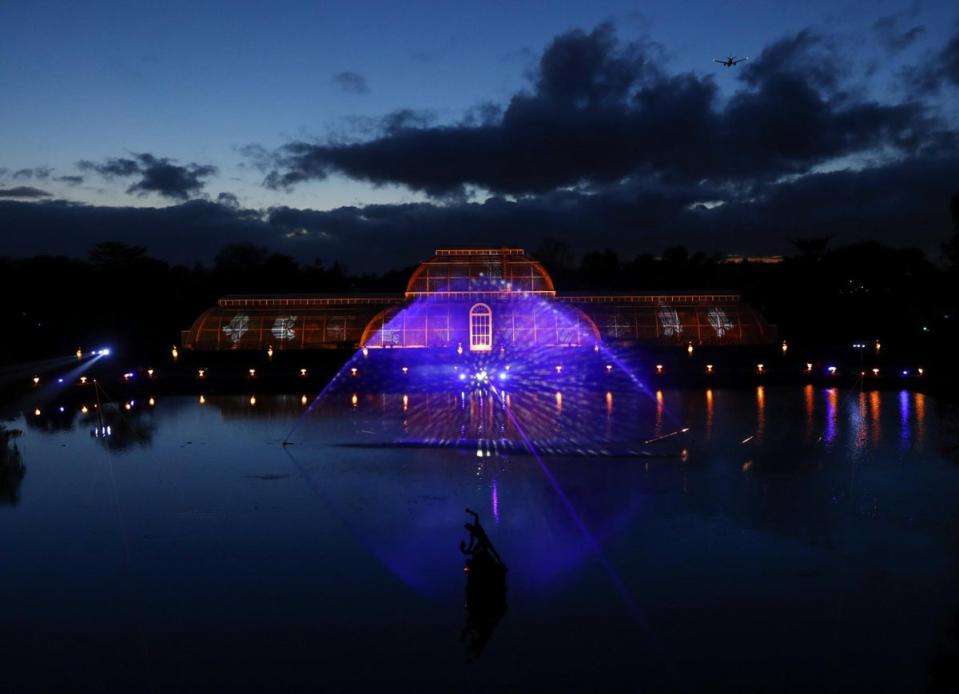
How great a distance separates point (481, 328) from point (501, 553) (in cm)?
4813

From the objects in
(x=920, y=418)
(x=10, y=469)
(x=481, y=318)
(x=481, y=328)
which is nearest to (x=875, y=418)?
(x=920, y=418)

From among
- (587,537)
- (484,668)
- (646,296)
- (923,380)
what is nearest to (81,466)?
(587,537)

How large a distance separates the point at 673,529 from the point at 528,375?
38.6m

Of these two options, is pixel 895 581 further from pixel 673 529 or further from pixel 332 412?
pixel 332 412

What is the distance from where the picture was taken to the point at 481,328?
6750 centimetres

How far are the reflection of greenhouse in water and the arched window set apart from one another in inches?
3.0

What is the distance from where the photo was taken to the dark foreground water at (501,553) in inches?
577

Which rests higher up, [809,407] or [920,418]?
[809,407]

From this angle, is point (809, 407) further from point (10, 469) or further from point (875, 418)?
point (10, 469)

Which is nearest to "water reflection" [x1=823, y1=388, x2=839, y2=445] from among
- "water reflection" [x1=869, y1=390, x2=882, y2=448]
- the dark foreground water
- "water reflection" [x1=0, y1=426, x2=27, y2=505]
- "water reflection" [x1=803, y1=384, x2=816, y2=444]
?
the dark foreground water

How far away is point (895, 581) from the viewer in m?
17.7

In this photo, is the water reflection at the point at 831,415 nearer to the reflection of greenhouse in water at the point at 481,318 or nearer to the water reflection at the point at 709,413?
the water reflection at the point at 709,413

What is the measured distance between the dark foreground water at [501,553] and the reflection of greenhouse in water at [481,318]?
32.8m

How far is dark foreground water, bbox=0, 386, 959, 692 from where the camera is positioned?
Result: 48.1ft
